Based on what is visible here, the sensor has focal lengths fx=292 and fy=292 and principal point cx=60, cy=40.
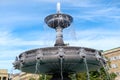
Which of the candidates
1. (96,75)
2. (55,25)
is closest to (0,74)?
(96,75)

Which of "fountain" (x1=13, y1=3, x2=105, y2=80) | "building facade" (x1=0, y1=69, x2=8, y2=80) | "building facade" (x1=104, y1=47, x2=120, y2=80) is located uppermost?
"building facade" (x1=0, y1=69, x2=8, y2=80)

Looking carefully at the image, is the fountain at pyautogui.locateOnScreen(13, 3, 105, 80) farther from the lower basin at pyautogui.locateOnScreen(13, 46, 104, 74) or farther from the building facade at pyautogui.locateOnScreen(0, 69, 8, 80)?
the building facade at pyautogui.locateOnScreen(0, 69, 8, 80)

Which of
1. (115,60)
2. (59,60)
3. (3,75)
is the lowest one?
(59,60)

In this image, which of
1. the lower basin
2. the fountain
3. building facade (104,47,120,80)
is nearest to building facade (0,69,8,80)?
building facade (104,47,120,80)

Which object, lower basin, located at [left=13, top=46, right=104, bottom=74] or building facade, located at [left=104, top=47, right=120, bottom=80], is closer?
lower basin, located at [left=13, top=46, right=104, bottom=74]

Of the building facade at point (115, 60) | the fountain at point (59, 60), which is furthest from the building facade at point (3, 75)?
the fountain at point (59, 60)

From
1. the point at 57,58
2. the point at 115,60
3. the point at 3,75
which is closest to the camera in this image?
the point at 57,58

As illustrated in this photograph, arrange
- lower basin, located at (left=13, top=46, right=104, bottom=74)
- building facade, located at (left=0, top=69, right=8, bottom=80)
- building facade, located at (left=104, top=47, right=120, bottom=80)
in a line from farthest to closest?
building facade, located at (left=0, top=69, right=8, bottom=80) < building facade, located at (left=104, top=47, right=120, bottom=80) < lower basin, located at (left=13, top=46, right=104, bottom=74)

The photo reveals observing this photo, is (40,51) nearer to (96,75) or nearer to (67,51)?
(67,51)

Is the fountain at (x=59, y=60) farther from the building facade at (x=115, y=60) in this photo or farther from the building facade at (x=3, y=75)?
the building facade at (x=3, y=75)

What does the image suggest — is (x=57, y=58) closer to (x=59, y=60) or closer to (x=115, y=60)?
(x=59, y=60)

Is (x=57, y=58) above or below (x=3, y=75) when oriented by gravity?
below

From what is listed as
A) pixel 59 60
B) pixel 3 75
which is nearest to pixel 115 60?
pixel 3 75

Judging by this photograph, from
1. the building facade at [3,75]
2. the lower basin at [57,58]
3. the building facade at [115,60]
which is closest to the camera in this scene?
the lower basin at [57,58]
